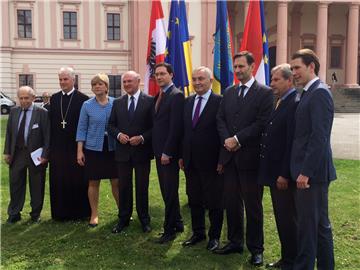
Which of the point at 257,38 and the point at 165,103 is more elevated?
the point at 257,38

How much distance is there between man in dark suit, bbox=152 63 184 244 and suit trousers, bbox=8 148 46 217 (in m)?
2.06

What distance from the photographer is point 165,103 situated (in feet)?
18.3

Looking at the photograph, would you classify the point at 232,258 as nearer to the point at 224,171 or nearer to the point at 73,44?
the point at 224,171

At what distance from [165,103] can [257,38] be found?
8.87 ft

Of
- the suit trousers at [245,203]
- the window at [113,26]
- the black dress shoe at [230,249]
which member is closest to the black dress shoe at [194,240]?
the black dress shoe at [230,249]

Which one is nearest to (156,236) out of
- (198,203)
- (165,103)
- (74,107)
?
(198,203)

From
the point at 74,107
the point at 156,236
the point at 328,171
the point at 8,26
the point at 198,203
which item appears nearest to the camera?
the point at 328,171

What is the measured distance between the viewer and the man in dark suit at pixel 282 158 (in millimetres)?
4296

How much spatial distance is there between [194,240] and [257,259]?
0.96 m

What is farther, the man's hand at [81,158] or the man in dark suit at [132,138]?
the man's hand at [81,158]

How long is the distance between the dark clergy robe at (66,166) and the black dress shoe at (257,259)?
9.60ft

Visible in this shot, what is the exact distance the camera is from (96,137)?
6121mm

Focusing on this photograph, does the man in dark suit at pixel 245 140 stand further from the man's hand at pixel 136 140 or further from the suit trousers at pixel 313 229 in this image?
the man's hand at pixel 136 140

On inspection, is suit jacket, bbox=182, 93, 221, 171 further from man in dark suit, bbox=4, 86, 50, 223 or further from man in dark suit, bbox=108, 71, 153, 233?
man in dark suit, bbox=4, 86, 50, 223
